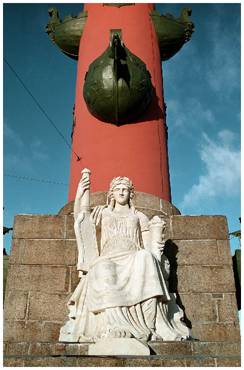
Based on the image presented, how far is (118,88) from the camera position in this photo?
6969 mm

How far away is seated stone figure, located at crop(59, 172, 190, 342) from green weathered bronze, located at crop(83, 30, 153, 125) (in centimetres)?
199

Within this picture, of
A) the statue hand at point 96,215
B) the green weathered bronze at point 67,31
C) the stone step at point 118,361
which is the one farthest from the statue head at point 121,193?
the green weathered bronze at point 67,31

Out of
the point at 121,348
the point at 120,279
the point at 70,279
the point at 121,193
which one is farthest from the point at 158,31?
the point at 121,348

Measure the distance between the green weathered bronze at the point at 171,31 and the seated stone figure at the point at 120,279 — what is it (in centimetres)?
445

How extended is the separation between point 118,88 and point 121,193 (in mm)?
2359

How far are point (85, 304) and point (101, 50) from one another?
5.07 m

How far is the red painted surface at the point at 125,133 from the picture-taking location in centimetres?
669

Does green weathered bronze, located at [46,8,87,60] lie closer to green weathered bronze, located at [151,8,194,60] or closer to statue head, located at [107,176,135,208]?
green weathered bronze, located at [151,8,194,60]

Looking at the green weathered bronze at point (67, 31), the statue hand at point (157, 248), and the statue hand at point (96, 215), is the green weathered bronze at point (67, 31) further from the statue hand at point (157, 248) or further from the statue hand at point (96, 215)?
the statue hand at point (157, 248)

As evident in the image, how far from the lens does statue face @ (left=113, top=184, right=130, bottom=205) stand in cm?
532

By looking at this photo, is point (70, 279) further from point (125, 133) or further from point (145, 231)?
point (125, 133)

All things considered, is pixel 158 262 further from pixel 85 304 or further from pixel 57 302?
pixel 57 302

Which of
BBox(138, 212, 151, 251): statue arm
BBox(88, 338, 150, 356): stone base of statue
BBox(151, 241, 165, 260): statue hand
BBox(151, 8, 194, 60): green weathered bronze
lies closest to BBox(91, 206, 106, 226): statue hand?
BBox(138, 212, 151, 251): statue arm

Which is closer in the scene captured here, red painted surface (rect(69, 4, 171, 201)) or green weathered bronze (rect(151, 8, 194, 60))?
red painted surface (rect(69, 4, 171, 201))
